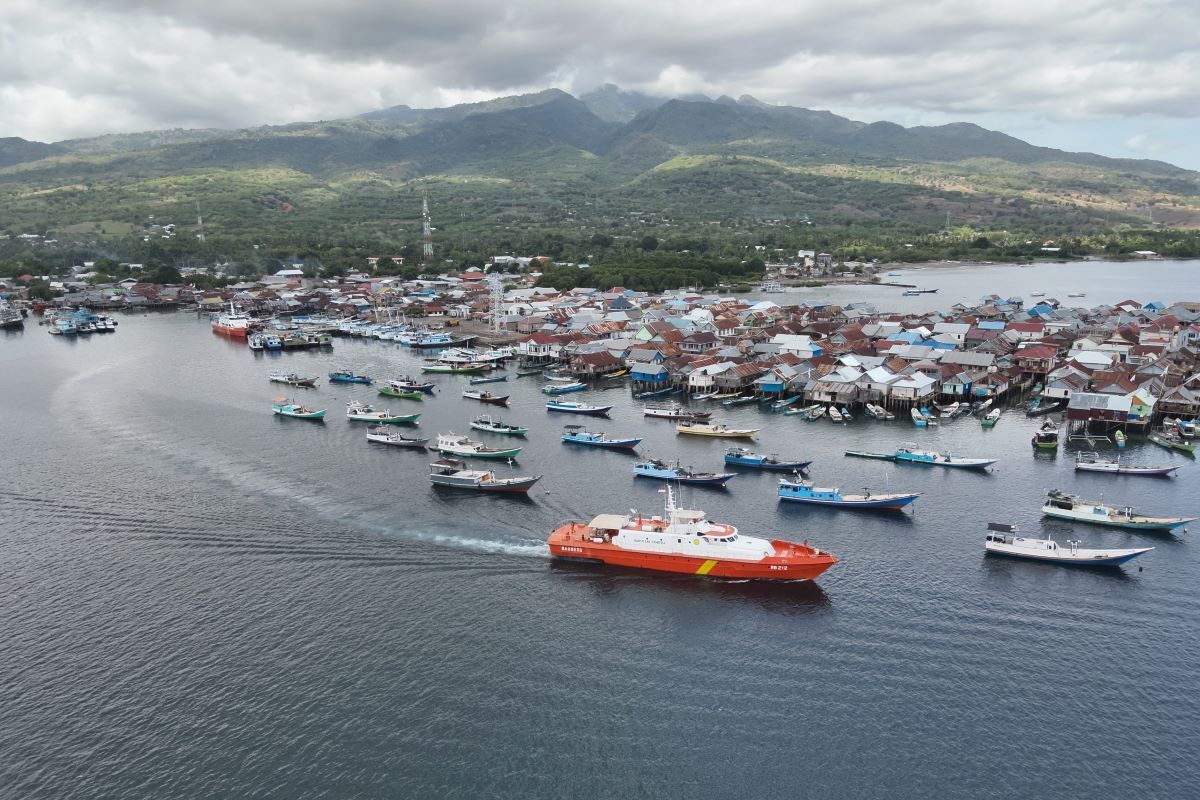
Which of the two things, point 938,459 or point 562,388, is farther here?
point 562,388

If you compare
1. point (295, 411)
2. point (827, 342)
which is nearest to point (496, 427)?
point (295, 411)

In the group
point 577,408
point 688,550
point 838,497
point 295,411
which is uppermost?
point 295,411

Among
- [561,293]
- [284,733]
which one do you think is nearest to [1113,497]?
[284,733]

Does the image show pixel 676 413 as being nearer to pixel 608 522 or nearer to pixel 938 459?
pixel 938 459

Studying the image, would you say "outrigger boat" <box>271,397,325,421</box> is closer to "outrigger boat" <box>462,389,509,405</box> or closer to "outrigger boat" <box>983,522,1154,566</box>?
"outrigger boat" <box>462,389,509,405</box>

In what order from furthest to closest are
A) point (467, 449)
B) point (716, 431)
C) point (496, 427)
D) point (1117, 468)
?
point (496, 427) → point (716, 431) → point (467, 449) → point (1117, 468)

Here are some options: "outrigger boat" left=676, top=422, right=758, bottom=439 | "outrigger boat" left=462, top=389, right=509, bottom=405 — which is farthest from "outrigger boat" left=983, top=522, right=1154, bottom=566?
"outrigger boat" left=462, top=389, right=509, bottom=405

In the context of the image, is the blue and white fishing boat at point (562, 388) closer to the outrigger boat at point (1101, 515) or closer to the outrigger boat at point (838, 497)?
the outrigger boat at point (838, 497)
